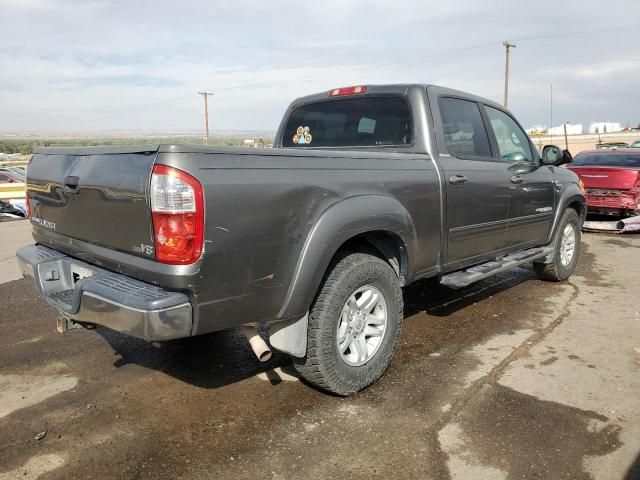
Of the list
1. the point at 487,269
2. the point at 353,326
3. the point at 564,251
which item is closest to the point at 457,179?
the point at 487,269

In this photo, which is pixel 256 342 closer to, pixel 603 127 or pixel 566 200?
pixel 566 200

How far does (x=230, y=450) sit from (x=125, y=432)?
25.1 inches

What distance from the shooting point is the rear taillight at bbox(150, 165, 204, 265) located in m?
2.32

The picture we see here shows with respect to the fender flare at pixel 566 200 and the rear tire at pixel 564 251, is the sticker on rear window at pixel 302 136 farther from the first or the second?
the rear tire at pixel 564 251

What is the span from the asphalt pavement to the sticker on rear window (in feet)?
5.99

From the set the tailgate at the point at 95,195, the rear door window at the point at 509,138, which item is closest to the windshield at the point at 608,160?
the rear door window at the point at 509,138

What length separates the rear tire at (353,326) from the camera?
118 inches

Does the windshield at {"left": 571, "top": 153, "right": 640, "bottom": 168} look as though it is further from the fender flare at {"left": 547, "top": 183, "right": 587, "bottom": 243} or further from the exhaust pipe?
the exhaust pipe

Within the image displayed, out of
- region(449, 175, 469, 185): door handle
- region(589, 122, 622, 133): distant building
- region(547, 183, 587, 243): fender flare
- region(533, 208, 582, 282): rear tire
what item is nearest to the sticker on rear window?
region(449, 175, 469, 185): door handle

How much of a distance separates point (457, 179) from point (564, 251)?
2.80 m

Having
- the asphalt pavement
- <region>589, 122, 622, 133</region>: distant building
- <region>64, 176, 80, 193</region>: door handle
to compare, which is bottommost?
the asphalt pavement

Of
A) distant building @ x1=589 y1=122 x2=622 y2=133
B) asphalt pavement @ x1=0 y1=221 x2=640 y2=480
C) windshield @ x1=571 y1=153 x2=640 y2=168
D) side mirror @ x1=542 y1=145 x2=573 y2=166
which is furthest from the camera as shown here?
distant building @ x1=589 y1=122 x2=622 y2=133

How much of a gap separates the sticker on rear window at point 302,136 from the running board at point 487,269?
67.7 inches

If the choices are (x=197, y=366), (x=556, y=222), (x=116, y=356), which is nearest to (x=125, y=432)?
(x=197, y=366)
